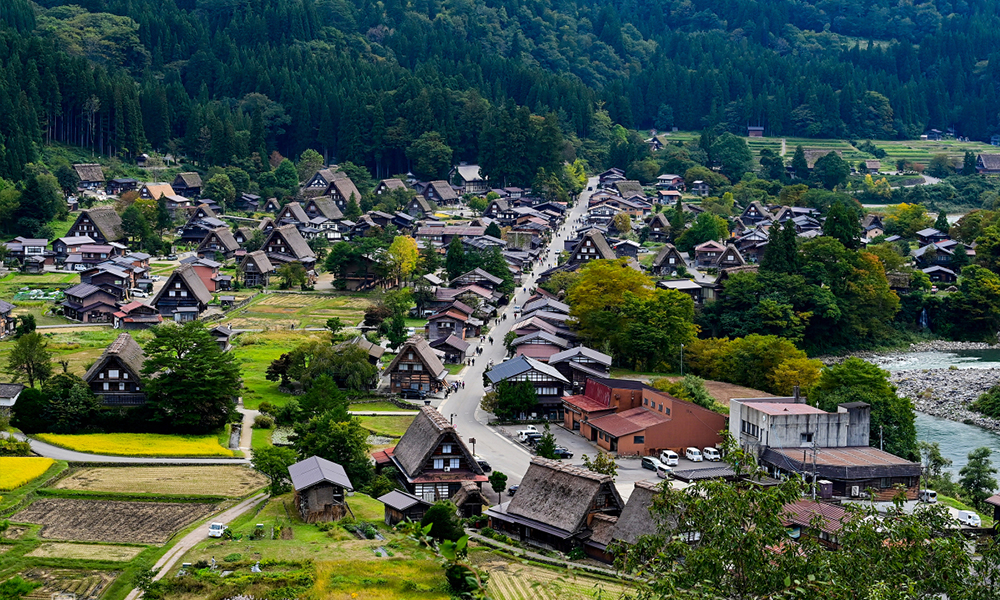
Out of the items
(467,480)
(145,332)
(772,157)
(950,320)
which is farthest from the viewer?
(772,157)

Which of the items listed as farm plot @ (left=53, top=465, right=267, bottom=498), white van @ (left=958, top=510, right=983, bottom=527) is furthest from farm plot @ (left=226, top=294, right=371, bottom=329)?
white van @ (left=958, top=510, right=983, bottom=527)

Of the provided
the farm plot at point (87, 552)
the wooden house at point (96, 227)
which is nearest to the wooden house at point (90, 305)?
the wooden house at point (96, 227)

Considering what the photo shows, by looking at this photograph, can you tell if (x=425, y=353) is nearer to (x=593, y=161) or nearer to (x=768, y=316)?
(x=768, y=316)

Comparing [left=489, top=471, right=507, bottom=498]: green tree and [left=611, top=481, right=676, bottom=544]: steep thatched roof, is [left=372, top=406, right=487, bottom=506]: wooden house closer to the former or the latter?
[left=489, top=471, right=507, bottom=498]: green tree

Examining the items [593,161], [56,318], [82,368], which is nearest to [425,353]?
[82,368]

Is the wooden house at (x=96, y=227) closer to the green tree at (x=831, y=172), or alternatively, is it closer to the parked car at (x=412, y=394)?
the parked car at (x=412, y=394)
